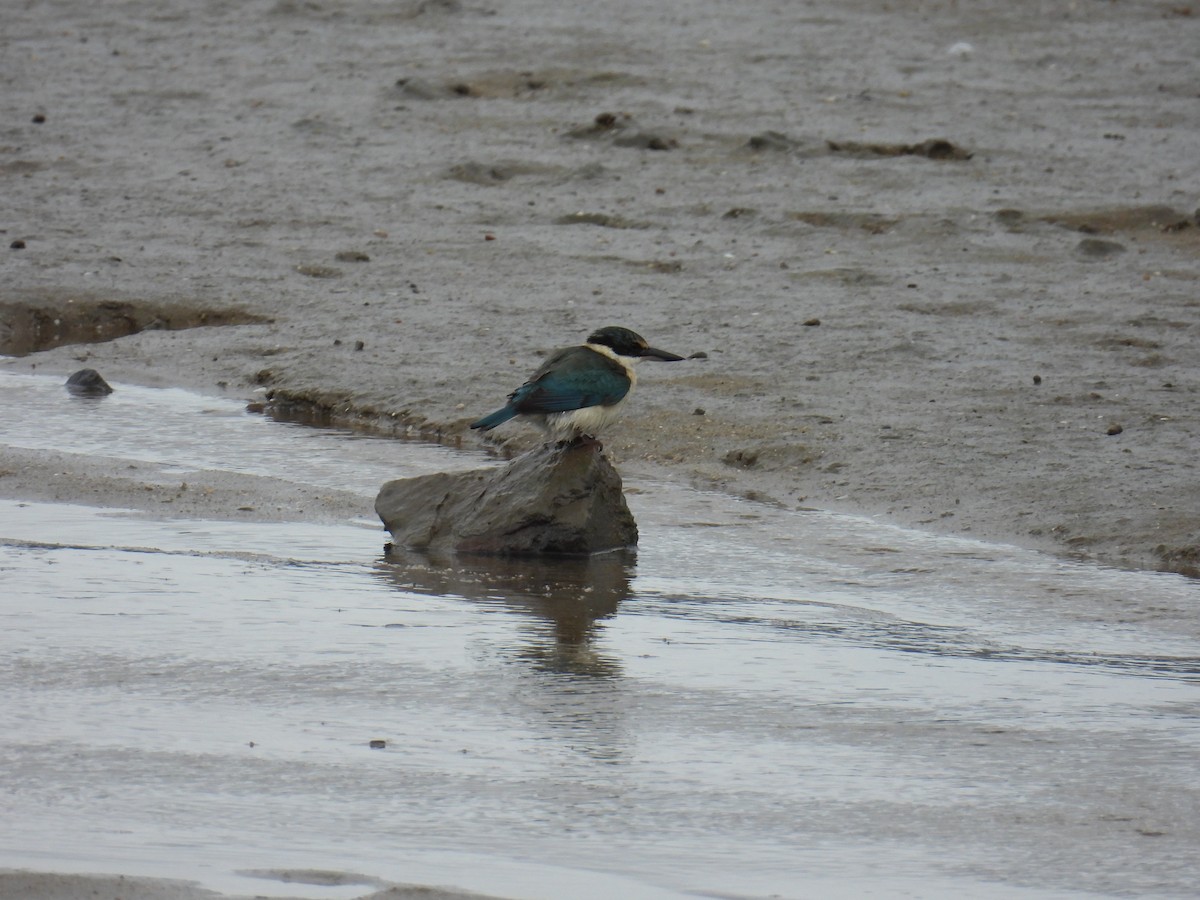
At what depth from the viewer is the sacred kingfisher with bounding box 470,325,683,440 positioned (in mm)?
6336

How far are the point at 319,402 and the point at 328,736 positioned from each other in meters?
4.32

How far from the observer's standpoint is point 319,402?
848cm

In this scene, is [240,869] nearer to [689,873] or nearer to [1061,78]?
[689,873]

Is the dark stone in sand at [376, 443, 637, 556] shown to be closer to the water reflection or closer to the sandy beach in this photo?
the water reflection

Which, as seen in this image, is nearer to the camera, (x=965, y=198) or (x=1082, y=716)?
(x=1082, y=716)

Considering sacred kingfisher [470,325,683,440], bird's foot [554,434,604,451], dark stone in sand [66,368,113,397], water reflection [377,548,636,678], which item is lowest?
dark stone in sand [66,368,113,397]

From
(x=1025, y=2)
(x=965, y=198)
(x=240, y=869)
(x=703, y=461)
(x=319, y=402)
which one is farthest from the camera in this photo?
(x=1025, y=2)

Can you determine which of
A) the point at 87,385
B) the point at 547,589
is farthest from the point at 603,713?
the point at 87,385

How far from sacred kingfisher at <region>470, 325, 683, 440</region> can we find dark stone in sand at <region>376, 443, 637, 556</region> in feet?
0.31

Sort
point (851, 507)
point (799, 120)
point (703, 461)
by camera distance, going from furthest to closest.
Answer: point (799, 120) < point (703, 461) < point (851, 507)

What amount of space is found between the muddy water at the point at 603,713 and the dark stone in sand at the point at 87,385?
6.28 ft

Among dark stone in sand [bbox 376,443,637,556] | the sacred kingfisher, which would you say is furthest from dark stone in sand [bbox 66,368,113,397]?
the sacred kingfisher

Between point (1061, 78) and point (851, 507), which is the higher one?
point (1061, 78)

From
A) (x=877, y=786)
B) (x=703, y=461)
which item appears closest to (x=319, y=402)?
(x=703, y=461)
